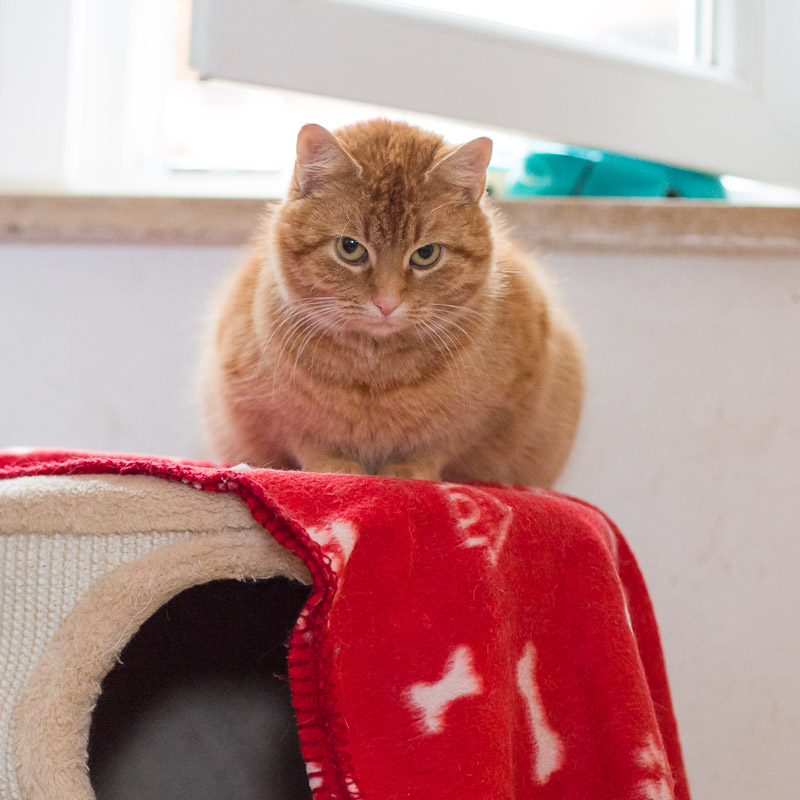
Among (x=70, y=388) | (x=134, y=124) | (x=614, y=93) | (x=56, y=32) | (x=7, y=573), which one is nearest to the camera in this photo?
(x=7, y=573)

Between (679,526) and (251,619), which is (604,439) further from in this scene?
(251,619)

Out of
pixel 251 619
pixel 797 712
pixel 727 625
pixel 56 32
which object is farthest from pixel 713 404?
pixel 56 32

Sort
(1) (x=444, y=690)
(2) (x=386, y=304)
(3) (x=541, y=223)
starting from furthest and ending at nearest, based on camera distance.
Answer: (3) (x=541, y=223) < (2) (x=386, y=304) < (1) (x=444, y=690)

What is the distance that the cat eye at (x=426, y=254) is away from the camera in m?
0.91

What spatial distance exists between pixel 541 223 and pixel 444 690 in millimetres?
932

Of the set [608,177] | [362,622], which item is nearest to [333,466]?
[362,622]

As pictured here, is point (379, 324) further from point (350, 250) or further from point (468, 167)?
point (468, 167)

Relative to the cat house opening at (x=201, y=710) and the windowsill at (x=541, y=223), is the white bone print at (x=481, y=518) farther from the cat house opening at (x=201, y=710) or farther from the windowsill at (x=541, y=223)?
the windowsill at (x=541, y=223)

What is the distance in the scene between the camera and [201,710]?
65 cm

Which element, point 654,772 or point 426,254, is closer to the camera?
point 654,772

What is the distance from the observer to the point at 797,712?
1317mm

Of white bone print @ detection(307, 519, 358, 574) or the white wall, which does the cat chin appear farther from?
the white wall

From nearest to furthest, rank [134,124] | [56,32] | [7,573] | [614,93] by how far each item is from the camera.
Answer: [7,573]
[614,93]
[56,32]
[134,124]

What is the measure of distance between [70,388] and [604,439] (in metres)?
0.98
